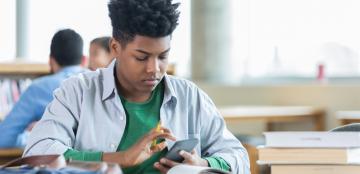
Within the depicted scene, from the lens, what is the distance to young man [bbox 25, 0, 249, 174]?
207cm

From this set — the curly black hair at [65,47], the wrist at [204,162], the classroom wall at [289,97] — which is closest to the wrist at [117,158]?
the wrist at [204,162]

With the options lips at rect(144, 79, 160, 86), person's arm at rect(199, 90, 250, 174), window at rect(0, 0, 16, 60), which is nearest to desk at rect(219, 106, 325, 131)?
window at rect(0, 0, 16, 60)

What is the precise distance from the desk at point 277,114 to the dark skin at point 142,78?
306 cm

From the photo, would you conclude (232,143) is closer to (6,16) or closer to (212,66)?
(212,66)

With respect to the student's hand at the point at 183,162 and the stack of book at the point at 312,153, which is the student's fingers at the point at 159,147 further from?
the stack of book at the point at 312,153

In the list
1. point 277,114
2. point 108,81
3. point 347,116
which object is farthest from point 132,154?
point 277,114

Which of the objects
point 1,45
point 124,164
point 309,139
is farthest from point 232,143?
point 1,45

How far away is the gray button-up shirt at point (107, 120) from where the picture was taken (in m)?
2.09

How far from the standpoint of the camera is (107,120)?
2.13 meters

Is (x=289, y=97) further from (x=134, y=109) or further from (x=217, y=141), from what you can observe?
(x=134, y=109)

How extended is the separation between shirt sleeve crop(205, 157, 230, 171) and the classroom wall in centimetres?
353

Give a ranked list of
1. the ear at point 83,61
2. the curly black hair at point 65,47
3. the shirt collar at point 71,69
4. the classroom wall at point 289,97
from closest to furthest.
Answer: the shirt collar at point 71,69, the curly black hair at point 65,47, the ear at point 83,61, the classroom wall at point 289,97

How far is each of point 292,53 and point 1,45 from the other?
3.10 meters

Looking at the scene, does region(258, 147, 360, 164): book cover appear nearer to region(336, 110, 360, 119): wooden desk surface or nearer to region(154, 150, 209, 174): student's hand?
region(154, 150, 209, 174): student's hand
